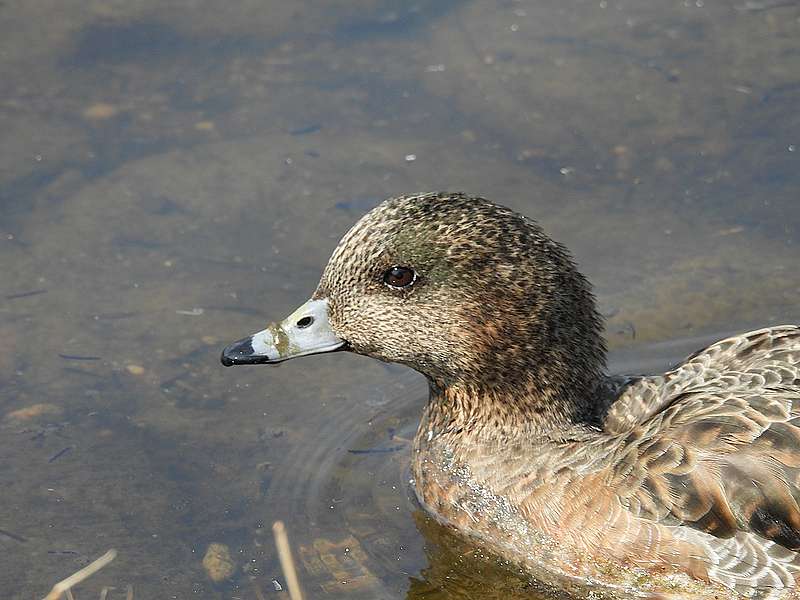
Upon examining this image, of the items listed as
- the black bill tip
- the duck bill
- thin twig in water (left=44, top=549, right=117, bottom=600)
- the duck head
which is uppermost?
the duck head

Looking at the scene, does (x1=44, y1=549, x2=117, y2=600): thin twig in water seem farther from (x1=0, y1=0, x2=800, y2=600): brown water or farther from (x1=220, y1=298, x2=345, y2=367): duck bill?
(x1=220, y1=298, x2=345, y2=367): duck bill

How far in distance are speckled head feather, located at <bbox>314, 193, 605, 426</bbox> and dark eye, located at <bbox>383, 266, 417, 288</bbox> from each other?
2cm

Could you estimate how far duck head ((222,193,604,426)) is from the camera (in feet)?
20.1

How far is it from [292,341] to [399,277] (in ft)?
1.88

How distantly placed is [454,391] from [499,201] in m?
2.35

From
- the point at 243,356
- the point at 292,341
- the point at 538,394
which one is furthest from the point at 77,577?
the point at 538,394

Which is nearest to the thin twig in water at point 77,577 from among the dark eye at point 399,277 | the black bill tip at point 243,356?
the black bill tip at point 243,356

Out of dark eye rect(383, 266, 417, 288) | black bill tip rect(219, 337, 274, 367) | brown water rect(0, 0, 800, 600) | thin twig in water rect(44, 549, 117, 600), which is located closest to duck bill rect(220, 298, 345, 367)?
black bill tip rect(219, 337, 274, 367)

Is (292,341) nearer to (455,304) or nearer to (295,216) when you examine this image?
(455,304)

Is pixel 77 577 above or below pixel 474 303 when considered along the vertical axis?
below

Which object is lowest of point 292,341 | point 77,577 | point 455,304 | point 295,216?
point 77,577

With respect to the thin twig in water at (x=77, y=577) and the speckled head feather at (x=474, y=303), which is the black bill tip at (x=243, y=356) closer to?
the speckled head feather at (x=474, y=303)

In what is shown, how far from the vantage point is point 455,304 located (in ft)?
20.3

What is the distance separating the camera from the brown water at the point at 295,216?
6.66m
